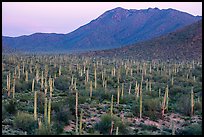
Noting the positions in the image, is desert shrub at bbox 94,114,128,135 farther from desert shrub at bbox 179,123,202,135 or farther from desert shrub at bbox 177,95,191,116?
desert shrub at bbox 177,95,191,116

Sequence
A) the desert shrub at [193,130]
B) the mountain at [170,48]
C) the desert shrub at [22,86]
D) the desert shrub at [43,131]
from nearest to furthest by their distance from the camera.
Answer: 1. the desert shrub at [43,131]
2. the desert shrub at [193,130]
3. the desert shrub at [22,86]
4. the mountain at [170,48]

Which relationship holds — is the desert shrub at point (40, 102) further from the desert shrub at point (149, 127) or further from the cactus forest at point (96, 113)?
the desert shrub at point (149, 127)

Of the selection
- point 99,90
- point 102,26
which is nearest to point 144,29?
point 102,26

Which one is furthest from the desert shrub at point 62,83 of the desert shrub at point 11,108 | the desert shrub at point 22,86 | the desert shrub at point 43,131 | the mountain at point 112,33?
the mountain at point 112,33

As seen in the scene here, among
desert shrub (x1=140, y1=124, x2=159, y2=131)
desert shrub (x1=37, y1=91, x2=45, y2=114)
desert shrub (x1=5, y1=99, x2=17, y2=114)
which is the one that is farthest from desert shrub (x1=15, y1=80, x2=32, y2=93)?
desert shrub (x1=140, y1=124, x2=159, y2=131)

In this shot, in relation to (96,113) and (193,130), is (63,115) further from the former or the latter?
(193,130)

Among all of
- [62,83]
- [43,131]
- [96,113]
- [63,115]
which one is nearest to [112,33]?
[62,83]

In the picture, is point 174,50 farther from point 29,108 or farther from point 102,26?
point 102,26
